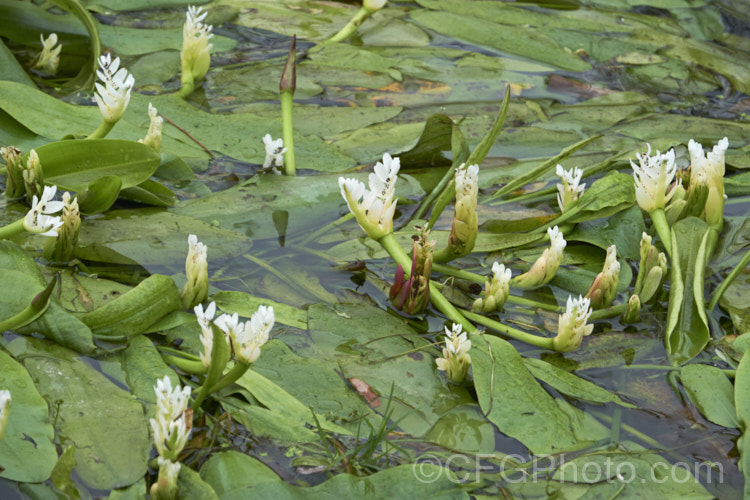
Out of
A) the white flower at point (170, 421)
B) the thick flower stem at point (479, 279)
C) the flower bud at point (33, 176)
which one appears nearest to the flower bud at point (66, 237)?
the flower bud at point (33, 176)

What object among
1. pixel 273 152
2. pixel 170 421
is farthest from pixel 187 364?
pixel 273 152

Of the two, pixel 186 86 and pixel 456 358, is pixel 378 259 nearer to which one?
pixel 456 358

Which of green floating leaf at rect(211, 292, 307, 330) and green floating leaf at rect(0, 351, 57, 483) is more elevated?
green floating leaf at rect(0, 351, 57, 483)

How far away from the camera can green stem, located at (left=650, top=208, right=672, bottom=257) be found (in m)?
1.51

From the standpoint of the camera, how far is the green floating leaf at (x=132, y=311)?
1.24 metres

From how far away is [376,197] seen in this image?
Answer: 134 cm

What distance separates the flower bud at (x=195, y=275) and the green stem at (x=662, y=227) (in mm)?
919

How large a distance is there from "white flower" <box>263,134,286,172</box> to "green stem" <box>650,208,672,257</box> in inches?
32.8

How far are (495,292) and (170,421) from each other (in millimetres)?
673

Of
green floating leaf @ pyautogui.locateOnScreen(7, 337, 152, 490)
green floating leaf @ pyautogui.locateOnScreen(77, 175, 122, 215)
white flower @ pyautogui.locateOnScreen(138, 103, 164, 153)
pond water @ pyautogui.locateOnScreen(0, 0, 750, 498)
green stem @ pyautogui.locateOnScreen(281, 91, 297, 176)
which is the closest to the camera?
green floating leaf @ pyautogui.locateOnScreen(7, 337, 152, 490)

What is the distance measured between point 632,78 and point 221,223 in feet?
5.26

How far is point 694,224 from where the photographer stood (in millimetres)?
1554

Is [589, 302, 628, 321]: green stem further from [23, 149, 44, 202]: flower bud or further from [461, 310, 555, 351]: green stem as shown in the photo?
[23, 149, 44, 202]: flower bud

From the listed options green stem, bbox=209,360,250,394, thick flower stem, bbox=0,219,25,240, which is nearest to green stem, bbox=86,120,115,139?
thick flower stem, bbox=0,219,25,240
